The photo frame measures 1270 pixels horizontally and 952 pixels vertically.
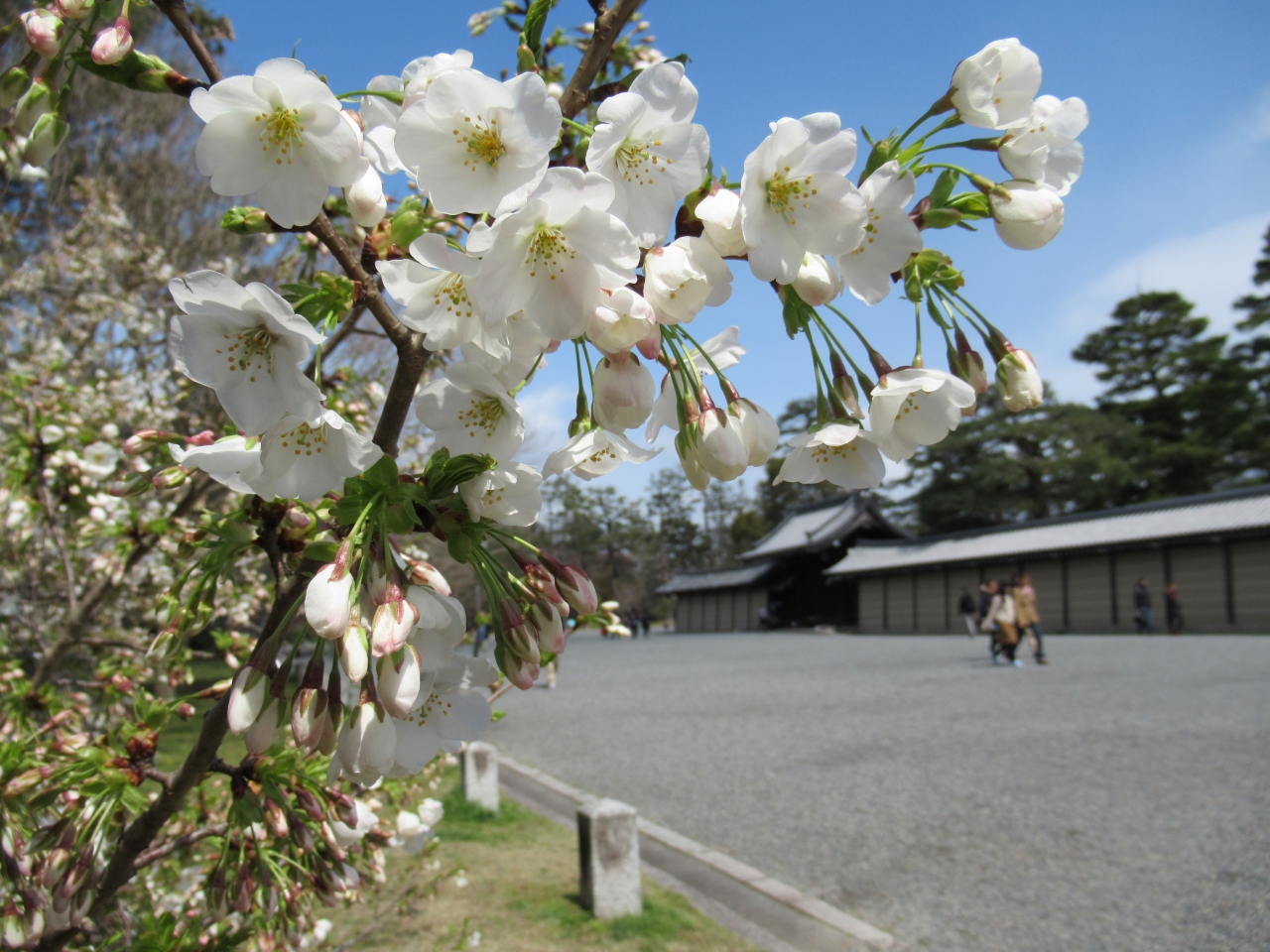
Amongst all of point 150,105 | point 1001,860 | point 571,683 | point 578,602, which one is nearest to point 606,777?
point 1001,860

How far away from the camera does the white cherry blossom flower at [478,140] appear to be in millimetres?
767

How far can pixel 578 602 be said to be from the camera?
1.00 metres

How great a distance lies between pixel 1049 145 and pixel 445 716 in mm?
988

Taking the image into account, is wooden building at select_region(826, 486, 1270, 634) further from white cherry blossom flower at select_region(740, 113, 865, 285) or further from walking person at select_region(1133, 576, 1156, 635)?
white cherry blossom flower at select_region(740, 113, 865, 285)

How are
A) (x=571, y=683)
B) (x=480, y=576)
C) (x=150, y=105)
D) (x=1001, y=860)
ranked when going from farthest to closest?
(x=571, y=683), (x=150, y=105), (x=1001, y=860), (x=480, y=576)

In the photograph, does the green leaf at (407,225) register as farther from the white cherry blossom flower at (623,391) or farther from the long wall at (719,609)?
the long wall at (719,609)

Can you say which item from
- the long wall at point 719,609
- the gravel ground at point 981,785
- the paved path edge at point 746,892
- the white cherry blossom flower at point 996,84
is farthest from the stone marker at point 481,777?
the long wall at point 719,609

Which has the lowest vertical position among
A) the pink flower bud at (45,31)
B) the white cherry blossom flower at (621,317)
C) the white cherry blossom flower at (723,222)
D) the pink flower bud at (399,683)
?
the pink flower bud at (399,683)

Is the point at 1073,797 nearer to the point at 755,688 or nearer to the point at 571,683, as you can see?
the point at 755,688

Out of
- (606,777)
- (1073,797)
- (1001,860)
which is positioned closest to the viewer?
(1001,860)

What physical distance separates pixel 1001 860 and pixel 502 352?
5.65 m

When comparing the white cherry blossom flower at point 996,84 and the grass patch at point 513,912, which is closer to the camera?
the white cherry blossom flower at point 996,84

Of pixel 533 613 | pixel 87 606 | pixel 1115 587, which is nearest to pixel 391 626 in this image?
pixel 533 613

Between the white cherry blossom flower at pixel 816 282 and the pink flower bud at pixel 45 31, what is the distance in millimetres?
897
